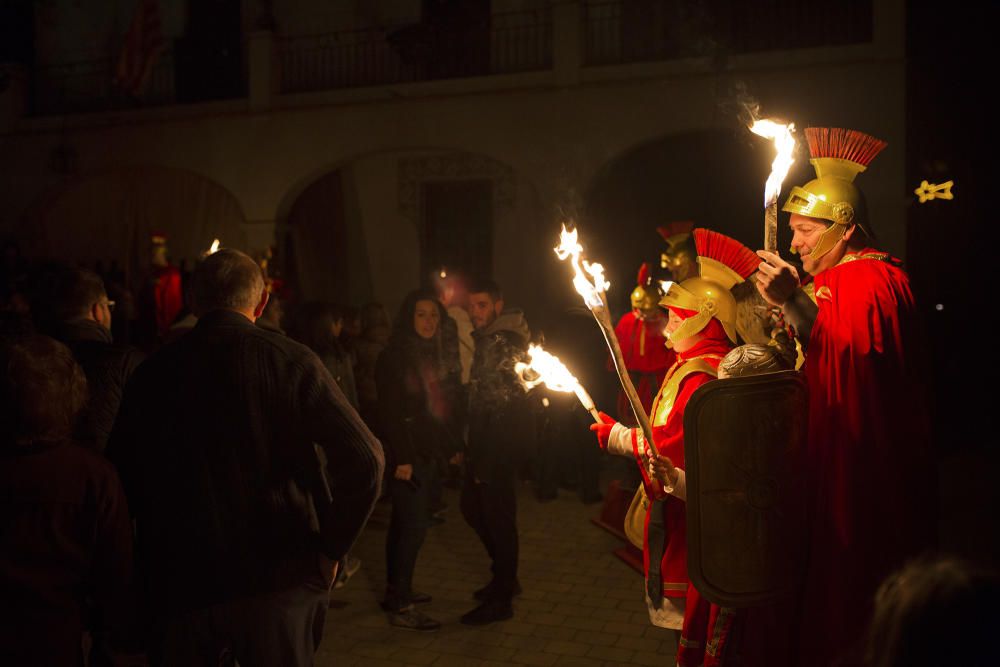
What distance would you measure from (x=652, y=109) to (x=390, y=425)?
818cm

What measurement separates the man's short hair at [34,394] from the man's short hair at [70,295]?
4.71 feet

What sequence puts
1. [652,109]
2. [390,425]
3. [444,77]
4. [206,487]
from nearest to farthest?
[206,487]
[390,425]
[652,109]
[444,77]

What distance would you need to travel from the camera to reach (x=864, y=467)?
2.74m

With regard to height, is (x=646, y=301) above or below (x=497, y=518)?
above

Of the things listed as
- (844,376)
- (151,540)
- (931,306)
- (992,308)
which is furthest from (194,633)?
(992,308)

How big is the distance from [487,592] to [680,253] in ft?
16.6

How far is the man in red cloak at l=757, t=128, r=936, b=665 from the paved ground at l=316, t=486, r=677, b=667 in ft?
Answer: 6.72

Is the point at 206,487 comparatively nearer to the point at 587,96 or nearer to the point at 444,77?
the point at 587,96

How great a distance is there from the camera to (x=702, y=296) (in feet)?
11.7

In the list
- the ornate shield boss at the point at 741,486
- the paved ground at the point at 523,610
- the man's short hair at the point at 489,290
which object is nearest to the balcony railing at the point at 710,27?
the man's short hair at the point at 489,290

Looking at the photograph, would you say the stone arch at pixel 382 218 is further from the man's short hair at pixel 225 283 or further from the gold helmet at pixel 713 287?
the man's short hair at pixel 225 283

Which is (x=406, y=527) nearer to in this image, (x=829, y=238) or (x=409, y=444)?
(x=409, y=444)

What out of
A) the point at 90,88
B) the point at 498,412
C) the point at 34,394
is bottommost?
the point at 498,412

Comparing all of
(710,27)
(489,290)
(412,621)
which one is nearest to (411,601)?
A: (412,621)
